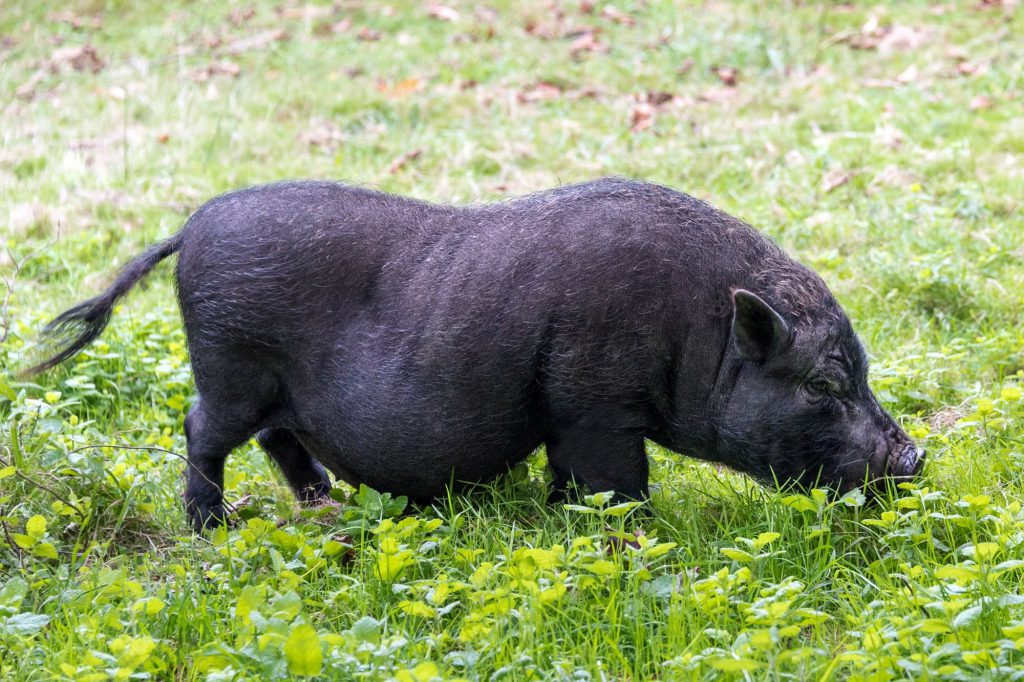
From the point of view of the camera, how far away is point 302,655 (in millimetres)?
2941

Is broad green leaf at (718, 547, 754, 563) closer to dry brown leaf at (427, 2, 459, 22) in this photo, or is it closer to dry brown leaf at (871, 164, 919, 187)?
dry brown leaf at (871, 164, 919, 187)

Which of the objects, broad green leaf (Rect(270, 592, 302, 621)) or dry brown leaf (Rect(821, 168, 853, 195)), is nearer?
broad green leaf (Rect(270, 592, 302, 621))

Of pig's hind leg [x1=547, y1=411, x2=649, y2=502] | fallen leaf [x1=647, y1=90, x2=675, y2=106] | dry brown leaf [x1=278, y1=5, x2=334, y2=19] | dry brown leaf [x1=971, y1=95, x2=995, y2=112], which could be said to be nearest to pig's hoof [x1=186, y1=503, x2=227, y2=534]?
pig's hind leg [x1=547, y1=411, x2=649, y2=502]

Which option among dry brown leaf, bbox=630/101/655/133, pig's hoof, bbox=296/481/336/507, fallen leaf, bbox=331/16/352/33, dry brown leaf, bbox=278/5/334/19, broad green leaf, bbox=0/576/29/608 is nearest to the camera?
broad green leaf, bbox=0/576/29/608

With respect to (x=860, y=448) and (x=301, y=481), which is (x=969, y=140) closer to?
(x=860, y=448)

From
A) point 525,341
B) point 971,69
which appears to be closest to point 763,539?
point 525,341

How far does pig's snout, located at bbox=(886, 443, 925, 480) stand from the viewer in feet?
13.2

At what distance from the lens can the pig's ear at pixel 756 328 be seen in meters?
3.71

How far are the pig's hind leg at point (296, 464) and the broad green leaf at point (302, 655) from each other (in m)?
1.84

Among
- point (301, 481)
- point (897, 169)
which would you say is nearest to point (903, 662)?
point (301, 481)

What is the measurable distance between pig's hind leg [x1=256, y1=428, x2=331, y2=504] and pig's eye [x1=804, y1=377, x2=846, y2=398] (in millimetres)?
1943

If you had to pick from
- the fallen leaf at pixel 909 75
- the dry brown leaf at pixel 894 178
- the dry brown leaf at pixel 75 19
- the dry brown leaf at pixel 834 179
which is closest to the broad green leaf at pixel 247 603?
the dry brown leaf at pixel 834 179

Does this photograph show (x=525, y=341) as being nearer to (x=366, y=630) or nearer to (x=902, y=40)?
(x=366, y=630)

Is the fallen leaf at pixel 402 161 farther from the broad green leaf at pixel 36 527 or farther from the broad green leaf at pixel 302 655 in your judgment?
the broad green leaf at pixel 302 655
